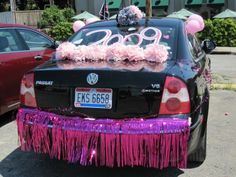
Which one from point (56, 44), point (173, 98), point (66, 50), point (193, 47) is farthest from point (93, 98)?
point (56, 44)

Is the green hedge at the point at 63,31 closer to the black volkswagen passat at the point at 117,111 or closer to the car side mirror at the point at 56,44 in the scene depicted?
the car side mirror at the point at 56,44

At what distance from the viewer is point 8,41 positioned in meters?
6.64

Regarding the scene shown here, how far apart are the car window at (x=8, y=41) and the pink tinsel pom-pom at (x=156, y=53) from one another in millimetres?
2743

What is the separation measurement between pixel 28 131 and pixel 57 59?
39.4 inches

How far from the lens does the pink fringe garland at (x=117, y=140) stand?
3740 millimetres

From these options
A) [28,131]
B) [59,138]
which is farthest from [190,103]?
[28,131]

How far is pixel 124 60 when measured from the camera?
4473mm

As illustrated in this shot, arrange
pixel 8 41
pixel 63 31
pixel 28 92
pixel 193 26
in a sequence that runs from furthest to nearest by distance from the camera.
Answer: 1. pixel 63 31
2. pixel 8 41
3. pixel 193 26
4. pixel 28 92

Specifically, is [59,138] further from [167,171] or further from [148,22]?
[148,22]

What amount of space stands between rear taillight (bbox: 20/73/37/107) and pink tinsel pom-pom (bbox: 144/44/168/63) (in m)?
1.16

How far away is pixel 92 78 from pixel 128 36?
117 cm

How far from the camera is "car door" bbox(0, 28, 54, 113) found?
634 centimetres

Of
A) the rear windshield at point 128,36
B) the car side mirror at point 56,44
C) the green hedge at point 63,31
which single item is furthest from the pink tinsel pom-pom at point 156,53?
the green hedge at point 63,31

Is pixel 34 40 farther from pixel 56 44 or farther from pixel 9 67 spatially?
pixel 9 67
